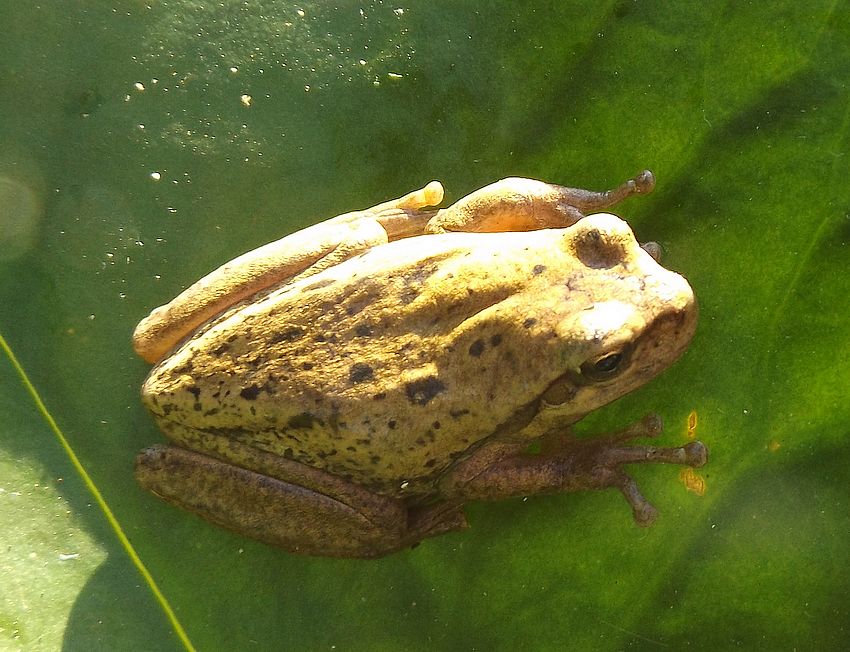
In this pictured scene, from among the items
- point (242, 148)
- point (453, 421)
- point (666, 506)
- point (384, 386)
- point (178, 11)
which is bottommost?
point (666, 506)

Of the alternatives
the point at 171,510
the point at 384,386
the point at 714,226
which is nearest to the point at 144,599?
the point at 171,510

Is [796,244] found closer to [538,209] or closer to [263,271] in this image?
[538,209]

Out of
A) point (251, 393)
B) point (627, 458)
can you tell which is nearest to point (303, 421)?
point (251, 393)

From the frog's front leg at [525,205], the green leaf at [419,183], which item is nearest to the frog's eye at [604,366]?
the green leaf at [419,183]

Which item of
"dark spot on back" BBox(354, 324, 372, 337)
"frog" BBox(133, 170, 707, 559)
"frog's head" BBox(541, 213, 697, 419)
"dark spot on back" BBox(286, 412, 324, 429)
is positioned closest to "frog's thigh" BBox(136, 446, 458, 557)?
"frog" BBox(133, 170, 707, 559)

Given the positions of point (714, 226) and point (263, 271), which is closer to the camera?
point (263, 271)

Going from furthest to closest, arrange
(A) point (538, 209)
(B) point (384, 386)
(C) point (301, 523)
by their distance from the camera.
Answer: (A) point (538, 209) → (C) point (301, 523) → (B) point (384, 386)

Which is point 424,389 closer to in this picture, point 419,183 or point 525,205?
point 525,205

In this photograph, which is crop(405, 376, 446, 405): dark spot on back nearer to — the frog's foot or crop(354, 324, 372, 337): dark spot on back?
crop(354, 324, 372, 337): dark spot on back
